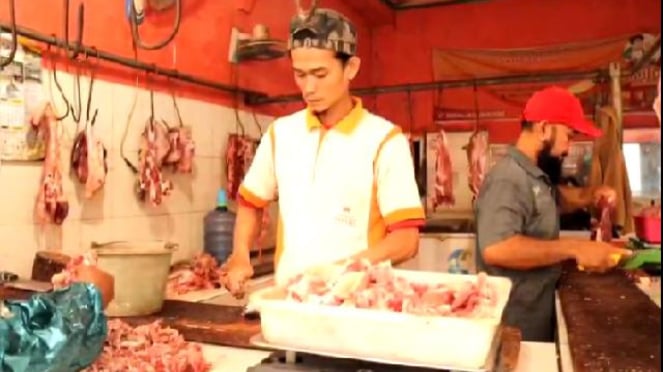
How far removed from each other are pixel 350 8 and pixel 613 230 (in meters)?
3.53

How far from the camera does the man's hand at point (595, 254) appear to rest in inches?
97.3

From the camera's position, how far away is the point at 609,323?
6.15 feet

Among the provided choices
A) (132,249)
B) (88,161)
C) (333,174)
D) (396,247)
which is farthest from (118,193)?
(396,247)

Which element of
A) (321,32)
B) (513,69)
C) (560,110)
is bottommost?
(560,110)

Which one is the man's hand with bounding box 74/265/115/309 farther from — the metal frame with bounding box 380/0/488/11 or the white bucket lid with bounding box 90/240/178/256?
the metal frame with bounding box 380/0/488/11

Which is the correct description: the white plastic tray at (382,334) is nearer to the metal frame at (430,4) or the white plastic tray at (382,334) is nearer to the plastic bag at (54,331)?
the plastic bag at (54,331)

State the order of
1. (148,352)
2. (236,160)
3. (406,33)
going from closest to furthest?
(148,352) → (236,160) → (406,33)

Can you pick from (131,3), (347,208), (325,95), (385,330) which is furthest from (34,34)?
(385,330)

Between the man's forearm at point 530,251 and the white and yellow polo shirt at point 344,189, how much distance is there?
27.7 inches

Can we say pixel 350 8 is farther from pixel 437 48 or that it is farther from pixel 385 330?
pixel 385 330

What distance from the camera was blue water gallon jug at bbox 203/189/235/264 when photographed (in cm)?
343

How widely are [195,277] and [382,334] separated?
1.87 meters

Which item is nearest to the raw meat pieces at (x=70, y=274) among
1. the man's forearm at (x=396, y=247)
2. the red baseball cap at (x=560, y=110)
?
the man's forearm at (x=396, y=247)

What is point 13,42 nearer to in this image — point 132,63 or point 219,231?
point 132,63
